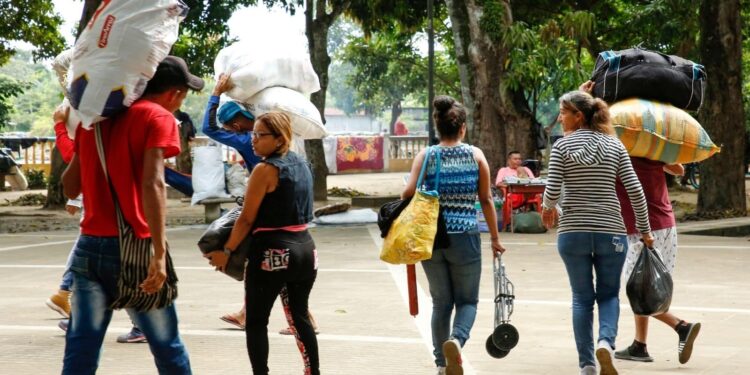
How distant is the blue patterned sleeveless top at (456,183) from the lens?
272 inches

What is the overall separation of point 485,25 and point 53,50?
9.50 m

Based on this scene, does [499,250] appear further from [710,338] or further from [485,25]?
[485,25]

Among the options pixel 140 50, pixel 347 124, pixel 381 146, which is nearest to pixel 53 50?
pixel 140 50

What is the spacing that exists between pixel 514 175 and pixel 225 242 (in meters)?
12.6

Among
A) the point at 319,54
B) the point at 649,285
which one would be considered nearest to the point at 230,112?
the point at 649,285

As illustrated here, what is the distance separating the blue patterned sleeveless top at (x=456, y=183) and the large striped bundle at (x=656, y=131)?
114cm

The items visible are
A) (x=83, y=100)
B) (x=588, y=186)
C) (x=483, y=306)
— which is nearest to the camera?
(x=83, y=100)

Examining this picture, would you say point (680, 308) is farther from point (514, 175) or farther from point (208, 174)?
point (208, 174)

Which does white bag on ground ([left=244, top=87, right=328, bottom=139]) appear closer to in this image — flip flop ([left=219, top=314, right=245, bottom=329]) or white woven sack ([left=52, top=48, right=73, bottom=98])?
Answer: white woven sack ([left=52, top=48, right=73, bottom=98])

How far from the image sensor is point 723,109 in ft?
68.8

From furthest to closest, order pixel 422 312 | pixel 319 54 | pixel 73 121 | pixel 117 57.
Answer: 1. pixel 319 54
2. pixel 422 312
3. pixel 73 121
4. pixel 117 57

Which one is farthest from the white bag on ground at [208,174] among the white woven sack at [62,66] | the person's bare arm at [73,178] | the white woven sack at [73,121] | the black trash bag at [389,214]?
the person's bare arm at [73,178]

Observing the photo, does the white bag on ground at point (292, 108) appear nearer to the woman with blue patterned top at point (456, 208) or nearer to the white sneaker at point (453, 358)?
the woman with blue patterned top at point (456, 208)

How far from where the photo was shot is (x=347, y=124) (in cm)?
13512
